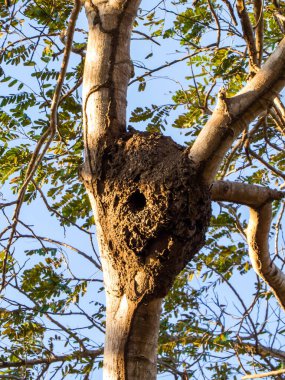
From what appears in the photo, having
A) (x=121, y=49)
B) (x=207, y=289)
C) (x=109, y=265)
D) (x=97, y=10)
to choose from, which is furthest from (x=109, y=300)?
(x=207, y=289)

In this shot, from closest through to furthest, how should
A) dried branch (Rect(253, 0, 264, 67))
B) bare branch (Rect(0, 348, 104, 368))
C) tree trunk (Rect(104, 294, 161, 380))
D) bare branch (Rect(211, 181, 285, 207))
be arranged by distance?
1. tree trunk (Rect(104, 294, 161, 380))
2. bare branch (Rect(211, 181, 285, 207))
3. dried branch (Rect(253, 0, 264, 67))
4. bare branch (Rect(0, 348, 104, 368))

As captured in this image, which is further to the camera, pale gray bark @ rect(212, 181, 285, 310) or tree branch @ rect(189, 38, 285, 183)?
pale gray bark @ rect(212, 181, 285, 310)

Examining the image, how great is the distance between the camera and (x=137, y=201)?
288cm

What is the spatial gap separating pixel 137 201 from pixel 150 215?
15 cm

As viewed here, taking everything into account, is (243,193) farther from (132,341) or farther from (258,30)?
(258,30)

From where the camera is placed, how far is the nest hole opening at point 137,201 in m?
2.85

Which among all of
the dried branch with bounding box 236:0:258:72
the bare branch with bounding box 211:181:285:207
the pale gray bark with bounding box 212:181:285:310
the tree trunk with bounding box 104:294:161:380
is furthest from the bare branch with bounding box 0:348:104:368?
the dried branch with bounding box 236:0:258:72

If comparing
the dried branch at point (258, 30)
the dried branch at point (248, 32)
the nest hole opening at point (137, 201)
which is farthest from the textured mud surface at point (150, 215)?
the dried branch at point (258, 30)

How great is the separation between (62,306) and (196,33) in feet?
8.00

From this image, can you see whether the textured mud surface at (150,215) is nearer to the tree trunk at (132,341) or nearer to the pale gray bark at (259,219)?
the tree trunk at (132,341)

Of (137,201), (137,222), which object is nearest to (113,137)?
(137,201)

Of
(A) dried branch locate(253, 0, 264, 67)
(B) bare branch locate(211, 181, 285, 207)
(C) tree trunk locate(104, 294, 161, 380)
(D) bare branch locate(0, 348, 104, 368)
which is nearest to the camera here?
(C) tree trunk locate(104, 294, 161, 380)

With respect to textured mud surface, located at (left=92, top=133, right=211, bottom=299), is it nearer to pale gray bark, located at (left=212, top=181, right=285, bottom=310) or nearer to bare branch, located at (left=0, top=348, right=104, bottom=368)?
pale gray bark, located at (left=212, top=181, right=285, bottom=310)

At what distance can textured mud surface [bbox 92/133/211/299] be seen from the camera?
271cm
